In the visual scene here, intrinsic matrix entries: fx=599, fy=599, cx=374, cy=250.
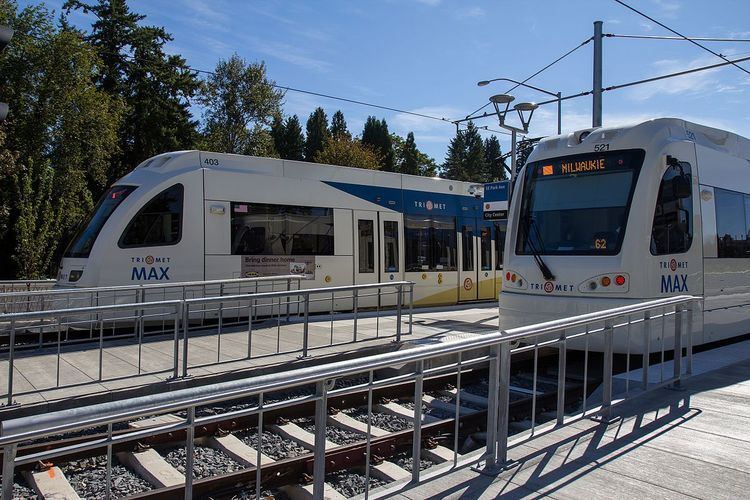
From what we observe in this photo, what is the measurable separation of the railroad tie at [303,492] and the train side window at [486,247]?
1317cm

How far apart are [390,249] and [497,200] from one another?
2936 mm

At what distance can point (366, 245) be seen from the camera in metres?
14.7

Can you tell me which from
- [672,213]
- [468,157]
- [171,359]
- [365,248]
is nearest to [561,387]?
[672,213]

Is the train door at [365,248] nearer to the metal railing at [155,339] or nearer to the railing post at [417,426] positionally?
the metal railing at [155,339]

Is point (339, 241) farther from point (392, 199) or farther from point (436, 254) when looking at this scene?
point (436, 254)

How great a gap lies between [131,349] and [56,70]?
23.6 meters

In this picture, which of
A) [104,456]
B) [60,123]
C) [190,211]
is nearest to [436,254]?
[190,211]

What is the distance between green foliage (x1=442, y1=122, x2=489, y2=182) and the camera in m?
84.2

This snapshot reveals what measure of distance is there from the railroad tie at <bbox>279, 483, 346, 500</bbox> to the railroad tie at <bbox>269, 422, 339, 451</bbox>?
3.20 feet

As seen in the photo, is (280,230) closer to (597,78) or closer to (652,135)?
(652,135)

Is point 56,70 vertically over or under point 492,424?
over

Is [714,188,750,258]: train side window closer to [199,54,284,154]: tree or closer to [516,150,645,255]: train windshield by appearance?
[516,150,645,255]: train windshield

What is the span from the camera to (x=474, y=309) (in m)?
16.5

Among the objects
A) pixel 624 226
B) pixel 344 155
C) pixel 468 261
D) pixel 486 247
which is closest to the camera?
pixel 624 226
